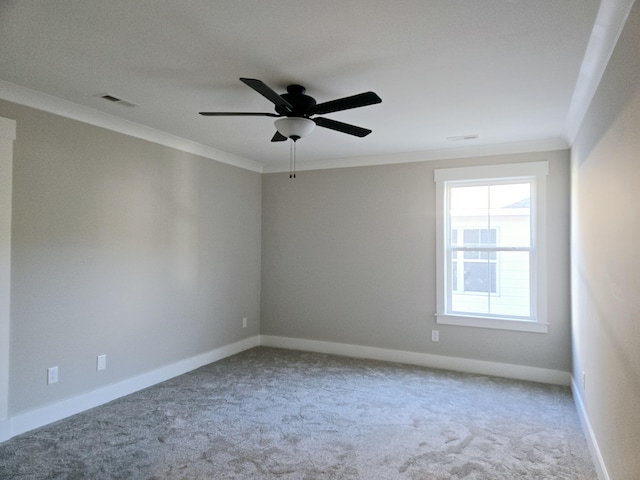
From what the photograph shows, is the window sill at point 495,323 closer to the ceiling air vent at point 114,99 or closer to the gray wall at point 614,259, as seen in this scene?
the gray wall at point 614,259

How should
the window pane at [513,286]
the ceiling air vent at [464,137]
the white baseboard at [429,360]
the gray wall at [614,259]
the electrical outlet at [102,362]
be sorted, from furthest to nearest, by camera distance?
the window pane at [513,286], the white baseboard at [429,360], the ceiling air vent at [464,137], the electrical outlet at [102,362], the gray wall at [614,259]

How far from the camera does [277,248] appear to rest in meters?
5.70

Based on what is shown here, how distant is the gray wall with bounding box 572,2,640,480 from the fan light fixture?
180 cm

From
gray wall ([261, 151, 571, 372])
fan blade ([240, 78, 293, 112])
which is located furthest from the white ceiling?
gray wall ([261, 151, 571, 372])

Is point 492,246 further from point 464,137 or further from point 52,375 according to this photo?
point 52,375

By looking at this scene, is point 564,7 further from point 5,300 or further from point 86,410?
point 86,410

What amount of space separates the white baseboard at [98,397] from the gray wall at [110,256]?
63mm

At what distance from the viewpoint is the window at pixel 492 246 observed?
4.32 meters

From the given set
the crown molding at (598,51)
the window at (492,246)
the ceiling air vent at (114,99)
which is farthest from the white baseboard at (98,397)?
the crown molding at (598,51)

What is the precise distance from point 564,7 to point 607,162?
90 centimetres

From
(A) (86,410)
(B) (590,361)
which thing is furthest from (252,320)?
(B) (590,361)

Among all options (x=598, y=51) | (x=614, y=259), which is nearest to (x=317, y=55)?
(x=598, y=51)

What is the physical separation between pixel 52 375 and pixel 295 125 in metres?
2.73

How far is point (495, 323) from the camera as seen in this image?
4.44 m
